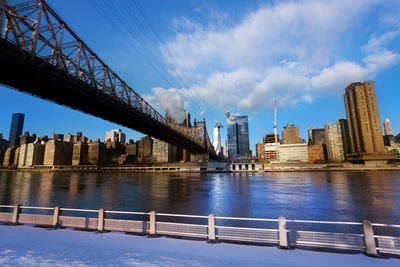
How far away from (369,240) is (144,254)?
6.94 m

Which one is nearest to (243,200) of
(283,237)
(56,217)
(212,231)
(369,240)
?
(212,231)

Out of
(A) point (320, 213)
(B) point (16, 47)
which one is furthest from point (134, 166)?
(A) point (320, 213)

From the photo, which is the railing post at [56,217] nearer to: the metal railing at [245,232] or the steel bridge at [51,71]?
the metal railing at [245,232]

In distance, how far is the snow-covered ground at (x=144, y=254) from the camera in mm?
5980

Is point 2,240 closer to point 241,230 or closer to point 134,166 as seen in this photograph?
point 241,230

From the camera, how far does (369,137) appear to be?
192750 mm

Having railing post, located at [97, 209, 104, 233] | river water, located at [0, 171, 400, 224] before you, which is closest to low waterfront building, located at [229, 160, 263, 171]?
river water, located at [0, 171, 400, 224]

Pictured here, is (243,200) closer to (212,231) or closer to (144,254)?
(212,231)

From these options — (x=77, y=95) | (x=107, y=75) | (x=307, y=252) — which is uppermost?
(x=107, y=75)

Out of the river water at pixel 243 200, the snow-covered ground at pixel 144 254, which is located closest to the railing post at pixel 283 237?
the snow-covered ground at pixel 144 254

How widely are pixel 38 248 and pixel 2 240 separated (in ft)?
6.64

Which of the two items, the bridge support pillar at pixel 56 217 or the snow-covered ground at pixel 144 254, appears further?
the bridge support pillar at pixel 56 217

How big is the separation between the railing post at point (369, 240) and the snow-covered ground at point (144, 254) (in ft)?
0.81

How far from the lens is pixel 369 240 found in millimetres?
6398
